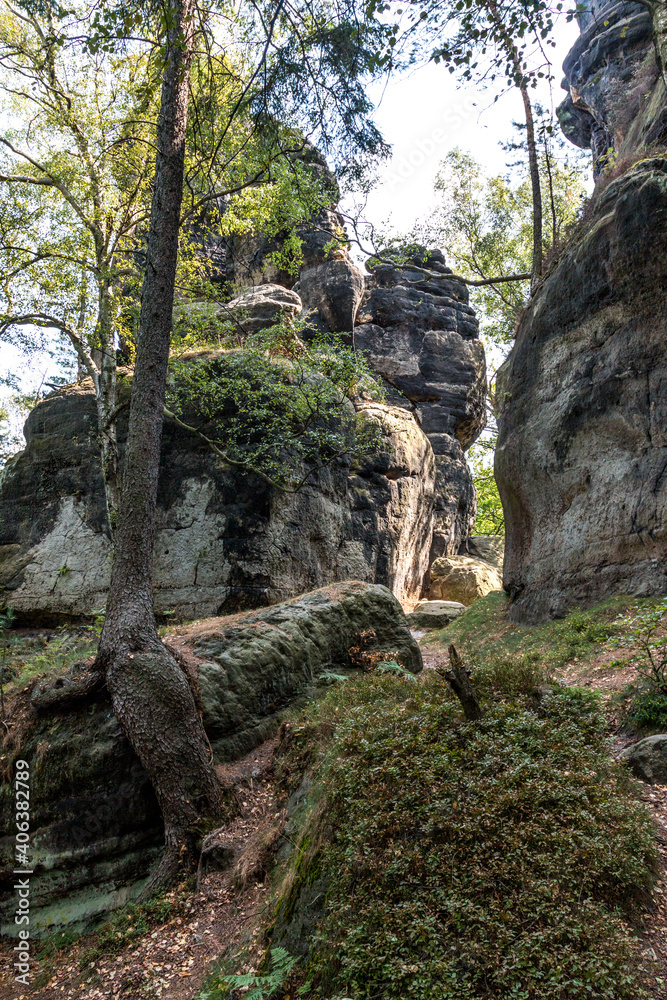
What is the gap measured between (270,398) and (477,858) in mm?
11652

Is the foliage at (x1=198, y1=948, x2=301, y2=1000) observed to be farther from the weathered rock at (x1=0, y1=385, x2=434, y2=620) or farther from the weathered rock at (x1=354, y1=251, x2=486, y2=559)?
the weathered rock at (x1=354, y1=251, x2=486, y2=559)

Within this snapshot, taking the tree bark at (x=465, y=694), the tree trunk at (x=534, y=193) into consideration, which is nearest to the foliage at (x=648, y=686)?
the tree bark at (x=465, y=694)

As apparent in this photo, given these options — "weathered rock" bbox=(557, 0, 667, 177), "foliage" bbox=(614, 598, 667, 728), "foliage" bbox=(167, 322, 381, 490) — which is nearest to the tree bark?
"foliage" bbox=(614, 598, 667, 728)

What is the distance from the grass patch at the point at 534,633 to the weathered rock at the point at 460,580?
20.2 feet

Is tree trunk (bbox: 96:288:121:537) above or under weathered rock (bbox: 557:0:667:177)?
under

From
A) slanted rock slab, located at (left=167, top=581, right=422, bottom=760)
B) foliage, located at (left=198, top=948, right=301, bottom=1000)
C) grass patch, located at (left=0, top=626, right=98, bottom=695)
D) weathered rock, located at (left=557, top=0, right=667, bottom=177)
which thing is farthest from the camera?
weathered rock, located at (left=557, top=0, right=667, bottom=177)

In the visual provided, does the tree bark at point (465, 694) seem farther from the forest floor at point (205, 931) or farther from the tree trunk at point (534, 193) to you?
the tree trunk at point (534, 193)

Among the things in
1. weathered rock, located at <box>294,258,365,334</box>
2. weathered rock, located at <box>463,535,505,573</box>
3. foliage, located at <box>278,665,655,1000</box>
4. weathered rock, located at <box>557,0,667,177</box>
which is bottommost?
foliage, located at <box>278,665,655,1000</box>

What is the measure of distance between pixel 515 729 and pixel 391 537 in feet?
42.1

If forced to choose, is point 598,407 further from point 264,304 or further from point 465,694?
point 264,304

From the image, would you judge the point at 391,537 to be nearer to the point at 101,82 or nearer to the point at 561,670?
the point at 561,670

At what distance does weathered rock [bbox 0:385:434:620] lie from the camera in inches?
516

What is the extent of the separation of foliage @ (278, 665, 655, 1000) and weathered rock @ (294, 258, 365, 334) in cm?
1946

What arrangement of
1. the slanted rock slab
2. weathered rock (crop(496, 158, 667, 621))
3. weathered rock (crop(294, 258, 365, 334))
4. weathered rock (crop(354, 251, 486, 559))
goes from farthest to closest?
weathered rock (crop(354, 251, 486, 559)), weathered rock (crop(294, 258, 365, 334)), weathered rock (crop(496, 158, 667, 621)), the slanted rock slab
